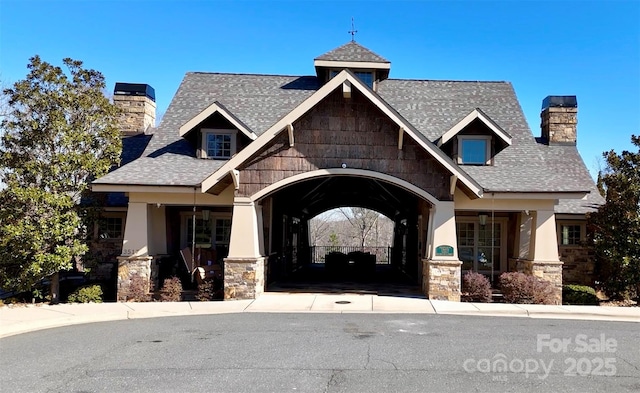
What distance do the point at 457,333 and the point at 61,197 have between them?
10.7 metres

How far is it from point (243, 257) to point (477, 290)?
6667 mm

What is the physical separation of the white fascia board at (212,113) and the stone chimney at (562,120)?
12529 mm

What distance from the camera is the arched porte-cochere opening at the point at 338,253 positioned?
17953mm

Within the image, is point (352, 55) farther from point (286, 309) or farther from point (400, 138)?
point (286, 309)

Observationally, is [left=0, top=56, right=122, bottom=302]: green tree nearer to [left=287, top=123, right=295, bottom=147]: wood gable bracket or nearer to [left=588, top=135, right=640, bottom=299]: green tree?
[left=287, top=123, right=295, bottom=147]: wood gable bracket

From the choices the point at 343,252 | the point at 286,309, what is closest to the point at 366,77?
the point at 286,309

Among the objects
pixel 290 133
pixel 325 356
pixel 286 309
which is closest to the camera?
pixel 325 356

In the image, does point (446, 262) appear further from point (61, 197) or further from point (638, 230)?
point (61, 197)

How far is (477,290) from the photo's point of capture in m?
14.7

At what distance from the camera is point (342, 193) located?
974 inches

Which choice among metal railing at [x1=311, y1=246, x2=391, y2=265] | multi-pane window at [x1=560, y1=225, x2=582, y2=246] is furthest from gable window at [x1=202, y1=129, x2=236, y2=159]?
metal railing at [x1=311, y1=246, x2=391, y2=265]

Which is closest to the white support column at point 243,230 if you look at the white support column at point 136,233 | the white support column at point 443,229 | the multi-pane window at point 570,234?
the white support column at point 136,233

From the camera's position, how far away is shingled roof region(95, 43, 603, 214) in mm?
15594

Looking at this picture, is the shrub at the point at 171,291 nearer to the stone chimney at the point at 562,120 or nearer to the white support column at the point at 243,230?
the white support column at the point at 243,230
